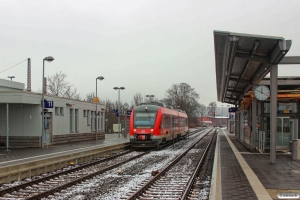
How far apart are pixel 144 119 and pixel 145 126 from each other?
1.80ft

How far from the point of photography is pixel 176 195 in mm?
8766

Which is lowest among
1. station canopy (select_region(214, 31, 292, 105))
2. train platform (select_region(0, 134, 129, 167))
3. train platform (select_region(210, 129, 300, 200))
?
train platform (select_region(0, 134, 129, 167))

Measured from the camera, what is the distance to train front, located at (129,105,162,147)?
2212 cm

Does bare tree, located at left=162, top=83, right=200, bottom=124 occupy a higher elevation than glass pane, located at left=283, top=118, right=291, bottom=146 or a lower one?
higher

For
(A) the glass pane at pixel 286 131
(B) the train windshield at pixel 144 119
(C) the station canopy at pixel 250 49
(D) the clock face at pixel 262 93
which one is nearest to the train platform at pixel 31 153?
(B) the train windshield at pixel 144 119

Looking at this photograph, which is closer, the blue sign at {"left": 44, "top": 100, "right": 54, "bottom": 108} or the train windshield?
the blue sign at {"left": 44, "top": 100, "right": 54, "bottom": 108}

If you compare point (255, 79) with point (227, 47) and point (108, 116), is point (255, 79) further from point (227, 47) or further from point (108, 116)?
point (108, 116)

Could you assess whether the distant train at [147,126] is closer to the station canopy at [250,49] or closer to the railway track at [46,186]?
the station canopy at [250,49]

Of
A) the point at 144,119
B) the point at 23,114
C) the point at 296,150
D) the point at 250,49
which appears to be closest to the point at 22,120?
the point at 23,114

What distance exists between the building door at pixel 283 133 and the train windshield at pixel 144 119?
757cm

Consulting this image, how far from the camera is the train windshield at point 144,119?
2233 cm

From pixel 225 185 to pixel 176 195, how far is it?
1251 millimetres

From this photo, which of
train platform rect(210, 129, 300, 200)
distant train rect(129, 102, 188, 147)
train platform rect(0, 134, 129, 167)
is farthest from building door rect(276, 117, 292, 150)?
train platform rect(0, 134, 129, 167)

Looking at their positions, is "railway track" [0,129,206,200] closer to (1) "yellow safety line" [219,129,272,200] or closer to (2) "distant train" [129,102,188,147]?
(1) "yellow safety line" [219,129,272,200]
